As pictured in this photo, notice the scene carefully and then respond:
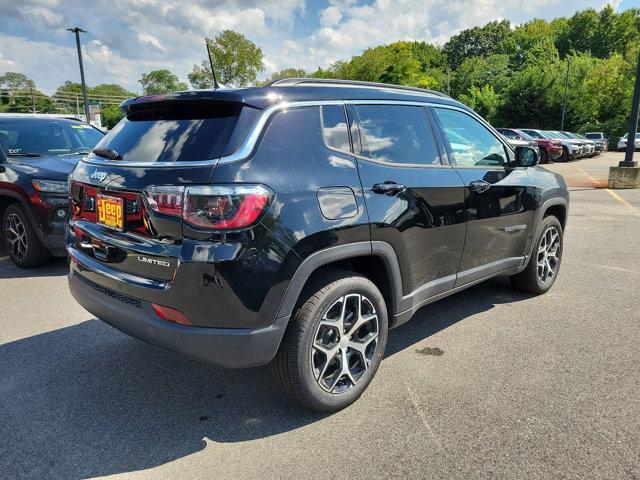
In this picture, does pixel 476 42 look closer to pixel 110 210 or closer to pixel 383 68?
pixel 383 68

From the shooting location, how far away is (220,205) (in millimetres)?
2248

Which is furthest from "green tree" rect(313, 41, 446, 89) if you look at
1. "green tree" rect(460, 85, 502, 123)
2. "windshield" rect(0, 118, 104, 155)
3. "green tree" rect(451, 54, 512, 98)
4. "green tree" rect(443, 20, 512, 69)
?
"windshield" rect(0, 118, 104, 155)

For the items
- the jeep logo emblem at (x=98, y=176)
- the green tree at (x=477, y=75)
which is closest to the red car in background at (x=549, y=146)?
the jeep logo emblem at (x=98, y=176)

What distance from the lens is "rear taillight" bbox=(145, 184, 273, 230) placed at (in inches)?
88.6

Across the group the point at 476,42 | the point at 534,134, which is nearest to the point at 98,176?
the point at 534,134

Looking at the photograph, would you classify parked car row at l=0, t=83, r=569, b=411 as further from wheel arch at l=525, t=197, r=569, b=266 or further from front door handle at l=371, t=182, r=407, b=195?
wheel arch at l=525, t=197, r=569, b=266

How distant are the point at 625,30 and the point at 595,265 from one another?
96.3 meters

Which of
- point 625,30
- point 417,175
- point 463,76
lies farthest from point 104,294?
point 625,30

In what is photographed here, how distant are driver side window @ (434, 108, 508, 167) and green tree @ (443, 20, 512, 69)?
98.6 metres

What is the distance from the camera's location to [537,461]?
2361 mm

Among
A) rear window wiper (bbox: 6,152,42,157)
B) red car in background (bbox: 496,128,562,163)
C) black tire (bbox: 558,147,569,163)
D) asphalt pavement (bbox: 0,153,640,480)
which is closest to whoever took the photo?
asphalt pavement (bbox: 0,153,640,480)

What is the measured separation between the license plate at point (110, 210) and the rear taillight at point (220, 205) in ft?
1.57

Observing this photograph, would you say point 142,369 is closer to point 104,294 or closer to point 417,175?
point 104,294

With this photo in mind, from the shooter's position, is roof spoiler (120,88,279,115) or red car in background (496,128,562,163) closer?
roof spoiler (120,88,279,115)
